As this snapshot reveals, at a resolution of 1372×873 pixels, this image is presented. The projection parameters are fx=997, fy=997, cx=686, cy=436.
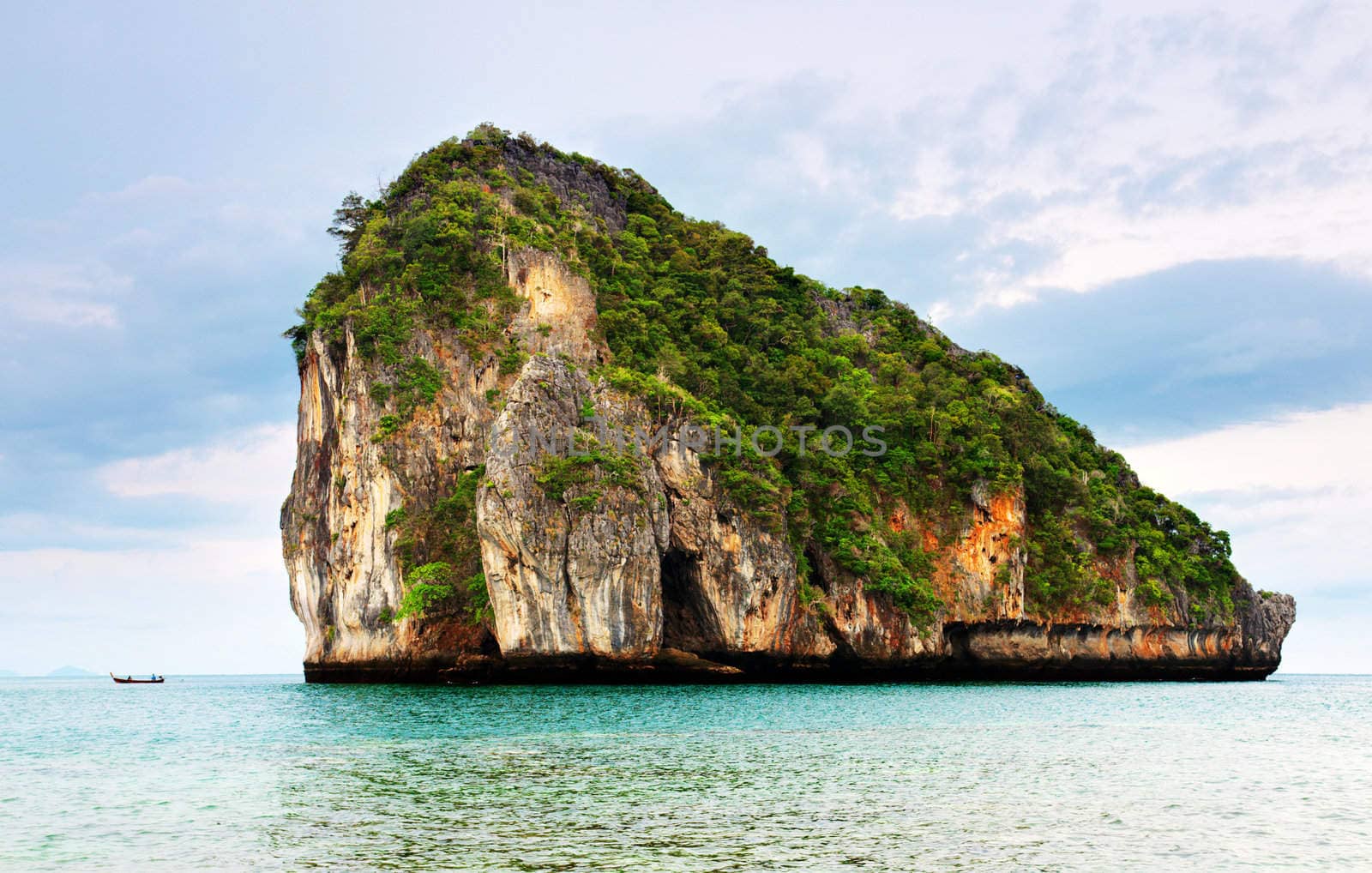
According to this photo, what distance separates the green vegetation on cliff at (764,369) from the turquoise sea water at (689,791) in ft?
55.7

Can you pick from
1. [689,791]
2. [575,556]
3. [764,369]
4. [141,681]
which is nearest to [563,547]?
[575,556]

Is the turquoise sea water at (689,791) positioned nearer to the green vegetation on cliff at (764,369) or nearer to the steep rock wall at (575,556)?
the steep rock wall at (575,556)

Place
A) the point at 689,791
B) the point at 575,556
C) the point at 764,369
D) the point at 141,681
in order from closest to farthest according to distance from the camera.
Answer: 1. the point at 689,791
2. the point at 575,556
3. the point at 764,369
4. the point at 141,681

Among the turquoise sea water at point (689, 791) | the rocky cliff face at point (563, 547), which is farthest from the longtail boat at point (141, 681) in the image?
the turquoise sea water at point (689, 791)

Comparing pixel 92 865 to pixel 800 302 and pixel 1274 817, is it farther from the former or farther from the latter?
pixel 800 302

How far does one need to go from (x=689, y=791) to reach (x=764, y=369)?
126 ft

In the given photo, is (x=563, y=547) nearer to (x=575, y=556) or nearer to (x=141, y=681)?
(x=575, y=556)

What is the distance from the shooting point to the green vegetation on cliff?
1721 inches

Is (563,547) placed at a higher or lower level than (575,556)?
higher

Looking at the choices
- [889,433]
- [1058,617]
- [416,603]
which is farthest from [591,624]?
[1058,617]

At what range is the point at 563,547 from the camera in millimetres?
36469

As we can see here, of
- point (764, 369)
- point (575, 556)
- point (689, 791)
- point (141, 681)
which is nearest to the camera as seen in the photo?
point (689, 791)

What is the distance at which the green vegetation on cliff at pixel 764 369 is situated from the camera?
4372 cm

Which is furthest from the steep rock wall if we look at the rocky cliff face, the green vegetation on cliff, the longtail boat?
the longtail boat
